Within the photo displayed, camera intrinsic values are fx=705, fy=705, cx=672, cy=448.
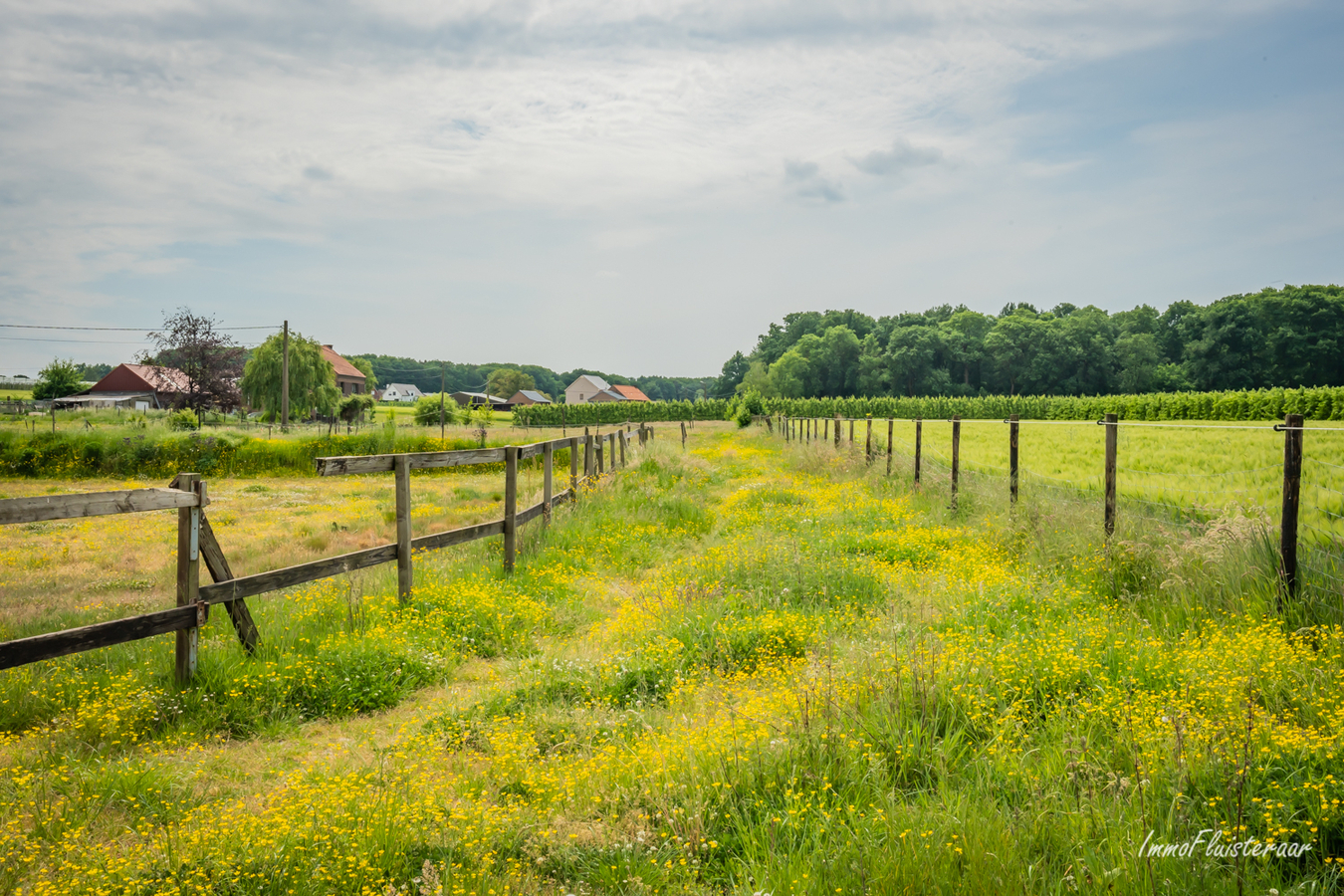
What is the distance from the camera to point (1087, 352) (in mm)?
105250

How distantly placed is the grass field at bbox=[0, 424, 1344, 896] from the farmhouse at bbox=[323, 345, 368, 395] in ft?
303

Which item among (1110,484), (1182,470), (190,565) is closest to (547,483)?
(190,565)

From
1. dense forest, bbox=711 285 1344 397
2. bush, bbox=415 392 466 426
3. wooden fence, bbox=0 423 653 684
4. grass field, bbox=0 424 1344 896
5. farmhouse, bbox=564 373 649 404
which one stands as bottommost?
grass field, bbox=0 424 1344 896

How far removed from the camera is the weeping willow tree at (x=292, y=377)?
47156 mm

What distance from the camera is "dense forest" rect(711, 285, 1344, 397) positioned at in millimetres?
87375

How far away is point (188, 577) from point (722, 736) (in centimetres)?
400

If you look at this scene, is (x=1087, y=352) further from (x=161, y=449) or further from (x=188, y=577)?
(x=188, y=577)

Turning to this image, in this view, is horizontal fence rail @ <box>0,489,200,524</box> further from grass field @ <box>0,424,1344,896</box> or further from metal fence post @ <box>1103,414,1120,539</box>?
metal fence post @ <box>1103,414,1120,539</box>

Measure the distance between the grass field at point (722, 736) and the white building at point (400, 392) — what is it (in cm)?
15239

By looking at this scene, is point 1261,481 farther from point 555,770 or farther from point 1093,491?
point 555,770

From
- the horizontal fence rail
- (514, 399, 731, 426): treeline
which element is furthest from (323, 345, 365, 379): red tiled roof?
the horizontal fence rail

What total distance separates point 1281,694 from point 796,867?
3.17 meters

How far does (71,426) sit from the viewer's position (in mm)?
27766

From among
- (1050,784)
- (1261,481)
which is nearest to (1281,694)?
(1050,784)
